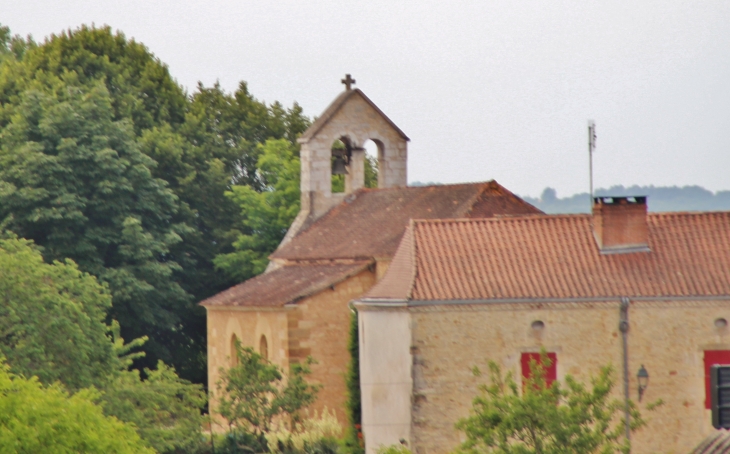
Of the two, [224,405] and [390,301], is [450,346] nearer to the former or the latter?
[390,301]

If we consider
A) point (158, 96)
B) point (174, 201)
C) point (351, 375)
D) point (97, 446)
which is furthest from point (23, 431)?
point (158, 96)

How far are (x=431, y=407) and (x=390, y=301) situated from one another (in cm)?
227

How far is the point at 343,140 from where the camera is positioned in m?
47.0

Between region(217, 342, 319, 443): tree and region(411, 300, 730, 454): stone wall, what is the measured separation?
14.6 feet

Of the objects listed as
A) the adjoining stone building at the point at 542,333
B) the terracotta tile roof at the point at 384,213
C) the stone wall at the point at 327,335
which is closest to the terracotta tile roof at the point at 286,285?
the stone wall at the point at 327,335

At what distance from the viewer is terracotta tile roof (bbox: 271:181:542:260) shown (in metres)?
39.8

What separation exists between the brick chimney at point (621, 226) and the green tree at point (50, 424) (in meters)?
11.1

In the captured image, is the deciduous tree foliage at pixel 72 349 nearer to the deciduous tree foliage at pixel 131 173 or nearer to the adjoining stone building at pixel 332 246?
the adjoining stone building at pixel 332 246

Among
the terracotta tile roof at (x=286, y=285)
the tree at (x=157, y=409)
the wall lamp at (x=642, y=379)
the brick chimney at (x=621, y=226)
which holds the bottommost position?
the tree at (x=157, y=409)

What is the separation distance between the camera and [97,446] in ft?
87.9

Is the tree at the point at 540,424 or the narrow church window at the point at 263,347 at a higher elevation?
the narrow church window at the point at 263,347

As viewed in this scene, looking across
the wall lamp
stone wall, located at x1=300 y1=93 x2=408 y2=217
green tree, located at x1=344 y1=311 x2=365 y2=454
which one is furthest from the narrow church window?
the wall lamp

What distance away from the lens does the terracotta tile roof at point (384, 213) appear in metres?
39.8

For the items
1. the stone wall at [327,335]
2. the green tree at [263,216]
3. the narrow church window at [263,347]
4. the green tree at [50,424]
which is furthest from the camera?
the green tree at [263,216]
